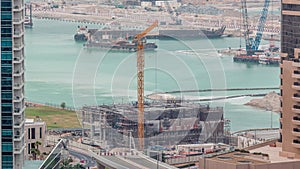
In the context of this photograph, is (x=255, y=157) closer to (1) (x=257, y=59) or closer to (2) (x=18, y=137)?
(2) (x=18, y=137)

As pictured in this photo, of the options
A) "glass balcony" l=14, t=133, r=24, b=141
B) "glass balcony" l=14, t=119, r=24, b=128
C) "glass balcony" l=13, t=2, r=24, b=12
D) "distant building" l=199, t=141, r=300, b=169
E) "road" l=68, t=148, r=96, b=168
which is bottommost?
"road" l=68, t=148, r=96, b=168

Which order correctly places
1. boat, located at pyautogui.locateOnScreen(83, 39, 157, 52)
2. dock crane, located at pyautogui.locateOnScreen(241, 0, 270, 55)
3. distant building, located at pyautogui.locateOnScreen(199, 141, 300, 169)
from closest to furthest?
distant building, located at pyautogui.locateOnScreen(199, 141, 300, 169) < boat, located at pyautogui.locateOnScreen(83, 39, 157, 52) < dock crane, located at pyautogui.locateOnScreen(241, 0, 270, 55)

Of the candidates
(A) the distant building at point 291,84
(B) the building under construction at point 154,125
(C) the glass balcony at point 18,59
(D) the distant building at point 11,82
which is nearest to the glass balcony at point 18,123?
(D) the distant building at point 11,82

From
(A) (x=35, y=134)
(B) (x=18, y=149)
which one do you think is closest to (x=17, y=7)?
(B) (x=18, y=149)

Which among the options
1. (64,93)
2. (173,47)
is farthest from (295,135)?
(173,47)

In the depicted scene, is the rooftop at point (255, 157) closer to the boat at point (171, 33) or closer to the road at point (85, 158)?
the road at point (85, 158)

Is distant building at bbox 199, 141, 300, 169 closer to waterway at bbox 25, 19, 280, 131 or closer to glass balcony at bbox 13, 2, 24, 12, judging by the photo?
glass balcony at bbox 13, 2, 24, 12

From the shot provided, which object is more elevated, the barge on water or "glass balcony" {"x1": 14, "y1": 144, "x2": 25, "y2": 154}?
"glass balcony" {"x1": 14, "y1": 144, "x2": 25, "y2": 154}

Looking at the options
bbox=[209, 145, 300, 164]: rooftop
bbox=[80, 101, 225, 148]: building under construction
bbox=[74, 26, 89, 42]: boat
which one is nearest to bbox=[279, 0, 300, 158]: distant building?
bbox=[209, 145, 300, 164]: rooftop
